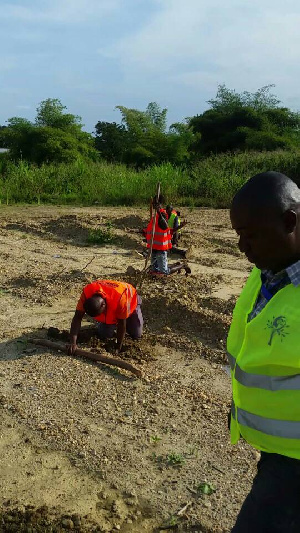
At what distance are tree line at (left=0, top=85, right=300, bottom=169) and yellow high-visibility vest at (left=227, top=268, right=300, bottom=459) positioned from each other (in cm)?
2077

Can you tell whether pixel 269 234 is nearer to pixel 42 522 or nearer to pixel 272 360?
pixel 272 360

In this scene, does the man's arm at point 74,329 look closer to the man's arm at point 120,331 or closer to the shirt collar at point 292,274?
the man's arm at point 120,331

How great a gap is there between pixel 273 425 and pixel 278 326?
307 mm

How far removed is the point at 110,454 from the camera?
3365mm

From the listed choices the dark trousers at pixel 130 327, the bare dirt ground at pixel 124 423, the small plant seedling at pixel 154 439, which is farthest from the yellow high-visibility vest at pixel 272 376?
the dark trousers at pixel 130 327

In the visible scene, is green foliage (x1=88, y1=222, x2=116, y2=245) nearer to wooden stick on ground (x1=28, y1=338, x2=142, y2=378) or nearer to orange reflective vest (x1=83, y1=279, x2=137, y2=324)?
wooden stick on ground (x1=28, y1=338, x2=142, y2=378)

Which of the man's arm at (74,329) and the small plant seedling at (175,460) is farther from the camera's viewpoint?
the man's arm at (74,329)

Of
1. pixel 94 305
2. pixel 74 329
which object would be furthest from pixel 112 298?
pixel 74 329

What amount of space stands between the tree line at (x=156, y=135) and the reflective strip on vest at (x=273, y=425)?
68.1 ft

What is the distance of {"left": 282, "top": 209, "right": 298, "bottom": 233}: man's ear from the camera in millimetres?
1563

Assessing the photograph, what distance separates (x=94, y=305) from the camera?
4.40 meters

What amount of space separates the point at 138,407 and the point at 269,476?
238 cm

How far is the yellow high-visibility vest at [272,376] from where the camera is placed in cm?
147

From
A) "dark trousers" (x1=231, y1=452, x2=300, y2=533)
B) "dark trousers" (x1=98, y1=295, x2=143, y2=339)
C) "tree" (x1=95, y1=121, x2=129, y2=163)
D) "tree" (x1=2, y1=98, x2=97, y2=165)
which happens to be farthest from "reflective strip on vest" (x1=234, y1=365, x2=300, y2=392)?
"tree" (x1=95, y1=121, x2=129, y2=163)
